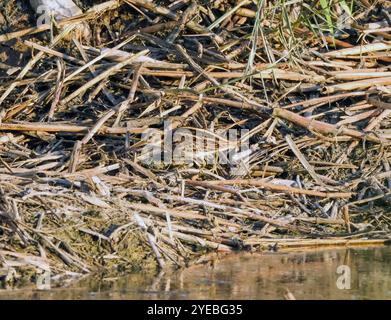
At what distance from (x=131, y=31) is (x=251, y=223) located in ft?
6.73

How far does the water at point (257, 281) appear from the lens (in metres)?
5.65

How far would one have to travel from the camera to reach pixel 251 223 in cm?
696

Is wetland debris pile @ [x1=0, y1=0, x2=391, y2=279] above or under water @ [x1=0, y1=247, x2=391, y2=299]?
above

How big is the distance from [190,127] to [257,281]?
6.17 ft

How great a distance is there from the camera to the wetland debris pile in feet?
21.3

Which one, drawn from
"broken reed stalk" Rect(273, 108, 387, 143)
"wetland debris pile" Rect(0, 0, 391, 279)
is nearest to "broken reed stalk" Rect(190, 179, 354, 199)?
"wetland debris pile" Rect(0, 0, 391, 279)

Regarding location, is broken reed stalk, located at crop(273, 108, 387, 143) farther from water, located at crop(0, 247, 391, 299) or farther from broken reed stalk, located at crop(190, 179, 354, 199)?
water, located at crop(0, 247, 391, 299)

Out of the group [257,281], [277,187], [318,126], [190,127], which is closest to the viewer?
[257,281]

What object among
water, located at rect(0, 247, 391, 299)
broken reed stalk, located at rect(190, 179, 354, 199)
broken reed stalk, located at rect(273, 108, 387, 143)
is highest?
broken reed stalk, located at rect(273, 108, 387, 143)

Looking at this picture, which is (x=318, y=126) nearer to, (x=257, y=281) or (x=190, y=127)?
(x=190, y=127)

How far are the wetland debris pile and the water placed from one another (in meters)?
0.22

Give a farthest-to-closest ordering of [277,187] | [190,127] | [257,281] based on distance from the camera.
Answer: [190,127], [277,187], [257,281]

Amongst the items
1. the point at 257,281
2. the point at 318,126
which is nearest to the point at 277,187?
the point at 318,126

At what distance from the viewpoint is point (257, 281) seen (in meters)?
5.98
